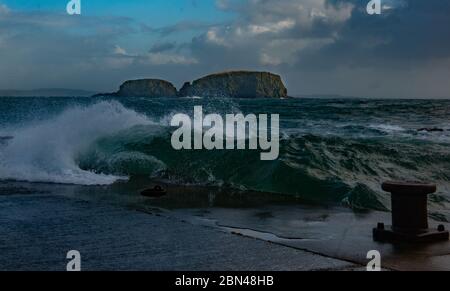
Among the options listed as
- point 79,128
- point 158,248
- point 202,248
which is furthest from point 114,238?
point 79,128

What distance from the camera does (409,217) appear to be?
19.1 ft

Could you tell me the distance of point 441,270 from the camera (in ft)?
15.0

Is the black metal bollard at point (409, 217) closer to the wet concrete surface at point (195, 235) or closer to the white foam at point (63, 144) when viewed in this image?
the wet concrete surface at point (195, 235)

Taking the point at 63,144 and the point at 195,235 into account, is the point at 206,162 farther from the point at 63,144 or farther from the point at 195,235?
the point at 195,235

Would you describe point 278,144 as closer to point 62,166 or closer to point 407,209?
point 62,166

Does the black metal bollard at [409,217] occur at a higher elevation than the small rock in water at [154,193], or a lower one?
higher

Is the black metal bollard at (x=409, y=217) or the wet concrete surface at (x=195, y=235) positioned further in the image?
the black metal bollard at (x=409, y=217)

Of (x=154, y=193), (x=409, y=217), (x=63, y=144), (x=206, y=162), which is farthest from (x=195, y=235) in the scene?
(x=63, y=144)

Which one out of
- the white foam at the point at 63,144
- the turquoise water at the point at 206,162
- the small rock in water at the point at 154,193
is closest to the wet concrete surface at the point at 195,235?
the small rock in water at the point at 154,193

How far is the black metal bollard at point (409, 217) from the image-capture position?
225 inches

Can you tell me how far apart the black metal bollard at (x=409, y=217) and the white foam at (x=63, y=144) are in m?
6.28

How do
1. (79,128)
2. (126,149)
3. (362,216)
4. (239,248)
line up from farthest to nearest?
1. (79,128)
2. (126,149)
3. (362,216)
4. (239,248)

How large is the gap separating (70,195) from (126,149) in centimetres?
525

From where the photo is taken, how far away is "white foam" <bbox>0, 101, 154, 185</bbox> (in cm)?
1145
